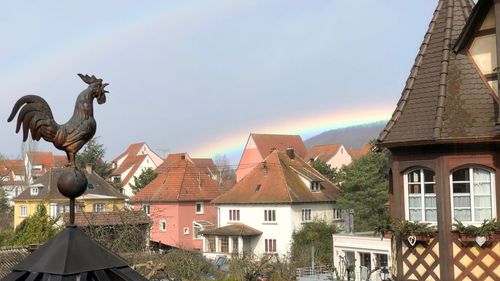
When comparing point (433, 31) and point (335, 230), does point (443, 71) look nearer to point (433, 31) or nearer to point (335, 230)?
point (433, 31)

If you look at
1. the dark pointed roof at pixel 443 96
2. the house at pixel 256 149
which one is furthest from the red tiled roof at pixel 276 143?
the dark pointed roof at pixel 443 96

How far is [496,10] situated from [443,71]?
6.98ft

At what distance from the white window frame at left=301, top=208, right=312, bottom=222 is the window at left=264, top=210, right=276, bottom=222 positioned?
2332 millimetres

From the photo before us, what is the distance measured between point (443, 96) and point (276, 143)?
63.6m

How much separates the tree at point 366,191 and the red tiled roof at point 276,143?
78.8 feet

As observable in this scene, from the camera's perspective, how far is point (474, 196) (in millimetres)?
14992

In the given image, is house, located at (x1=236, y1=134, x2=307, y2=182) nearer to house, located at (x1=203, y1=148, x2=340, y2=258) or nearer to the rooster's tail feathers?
house, located at (x1=203, y1=148, x2=340, y2=258)

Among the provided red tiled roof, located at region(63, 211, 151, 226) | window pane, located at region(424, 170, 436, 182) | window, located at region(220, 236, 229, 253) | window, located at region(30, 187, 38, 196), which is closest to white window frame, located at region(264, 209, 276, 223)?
window, located at region(220, 236, 229, 253)

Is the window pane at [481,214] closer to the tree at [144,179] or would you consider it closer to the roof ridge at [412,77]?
the roof ridge at [412,77]

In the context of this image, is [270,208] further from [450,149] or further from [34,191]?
[450,149]

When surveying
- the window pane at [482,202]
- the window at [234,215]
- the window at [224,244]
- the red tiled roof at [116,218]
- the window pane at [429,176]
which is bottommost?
the window at [224,244]

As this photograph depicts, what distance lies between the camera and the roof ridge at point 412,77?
648 inches

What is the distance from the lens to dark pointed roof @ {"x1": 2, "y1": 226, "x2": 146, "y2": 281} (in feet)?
9.55

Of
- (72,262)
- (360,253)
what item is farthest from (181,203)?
(72,262)
